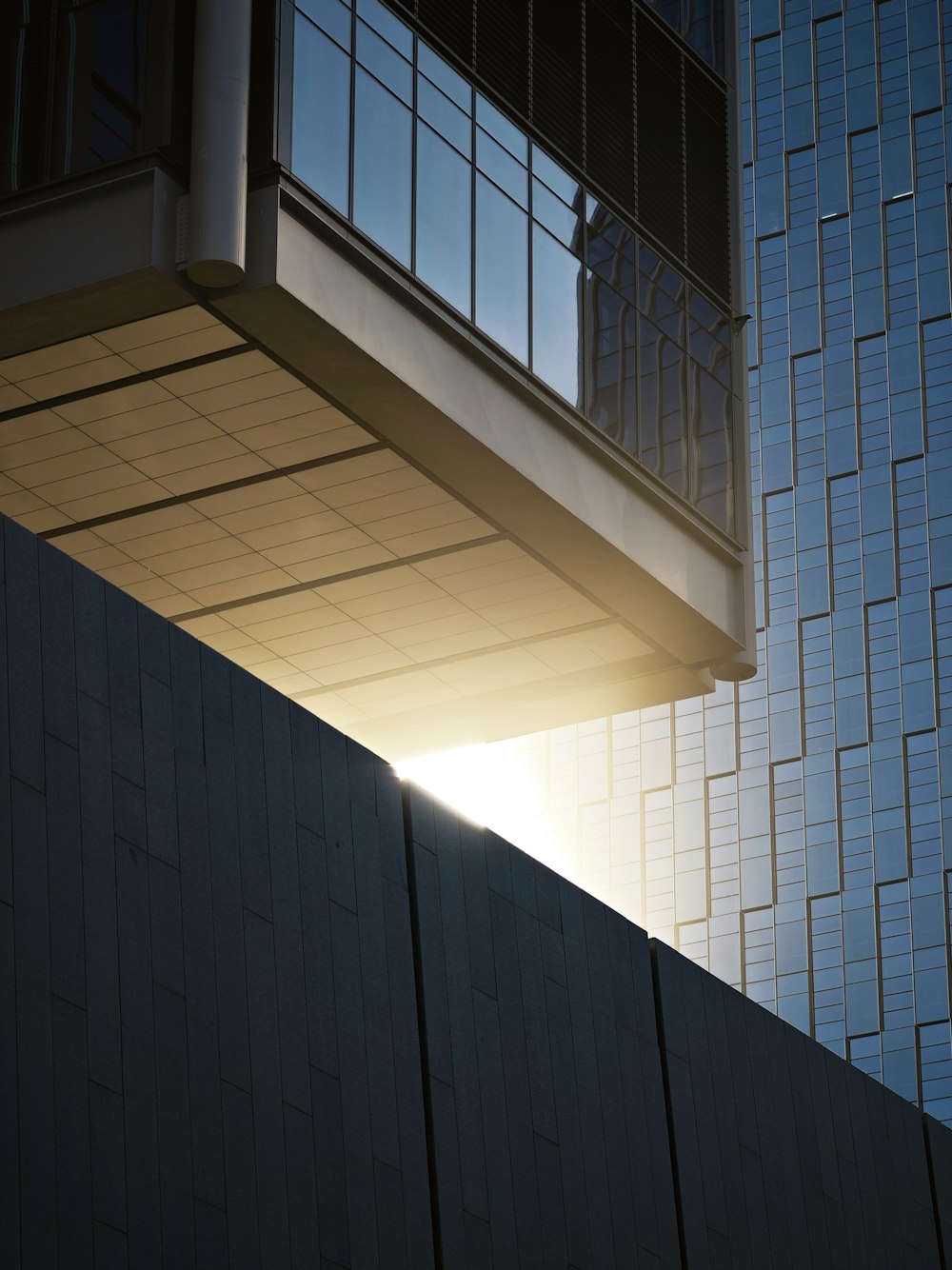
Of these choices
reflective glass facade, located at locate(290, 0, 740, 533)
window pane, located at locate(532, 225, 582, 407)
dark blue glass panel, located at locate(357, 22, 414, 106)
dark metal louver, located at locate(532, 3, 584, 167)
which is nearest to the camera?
reflective glass facade, located at locate(290, 0, 740, 533)

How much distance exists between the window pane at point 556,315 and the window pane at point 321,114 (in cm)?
506

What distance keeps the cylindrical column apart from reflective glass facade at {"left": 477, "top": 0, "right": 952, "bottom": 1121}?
60895 mm

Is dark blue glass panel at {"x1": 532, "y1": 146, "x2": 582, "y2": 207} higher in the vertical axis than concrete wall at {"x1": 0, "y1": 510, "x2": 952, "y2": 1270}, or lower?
higher

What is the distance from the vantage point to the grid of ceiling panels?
30469mm

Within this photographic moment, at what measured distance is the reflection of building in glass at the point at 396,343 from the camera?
28281 mm

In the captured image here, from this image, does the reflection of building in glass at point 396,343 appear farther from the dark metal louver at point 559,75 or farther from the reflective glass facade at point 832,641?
the reflective glass facade at point 832,641

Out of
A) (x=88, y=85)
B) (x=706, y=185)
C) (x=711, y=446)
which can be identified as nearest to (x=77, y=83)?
(x=88, y=85)

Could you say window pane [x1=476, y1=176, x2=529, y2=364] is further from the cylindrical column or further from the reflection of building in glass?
the cylindrical column

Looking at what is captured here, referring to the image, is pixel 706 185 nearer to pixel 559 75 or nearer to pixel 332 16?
pixel 559 75

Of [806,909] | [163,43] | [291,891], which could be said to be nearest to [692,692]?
[163,43]

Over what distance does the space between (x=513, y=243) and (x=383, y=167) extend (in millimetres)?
3523

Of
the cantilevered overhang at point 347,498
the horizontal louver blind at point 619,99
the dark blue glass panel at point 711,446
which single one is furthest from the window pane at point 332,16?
the dark blue glass panel at point 711,446

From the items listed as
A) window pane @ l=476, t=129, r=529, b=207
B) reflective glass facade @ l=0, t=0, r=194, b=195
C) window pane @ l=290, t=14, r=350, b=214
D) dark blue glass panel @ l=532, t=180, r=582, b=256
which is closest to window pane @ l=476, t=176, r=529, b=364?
window pane @ l=476, t=129, r=529, b=207

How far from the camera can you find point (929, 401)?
91.3 meters
